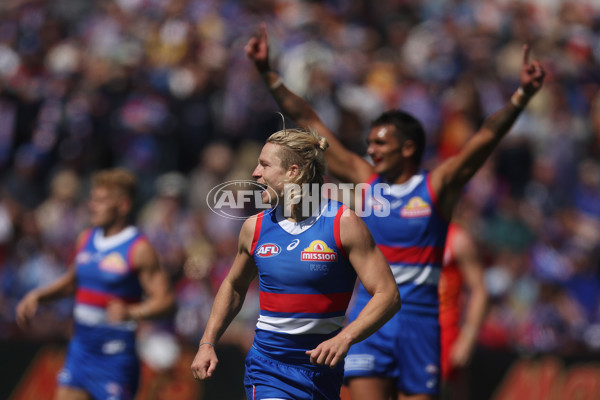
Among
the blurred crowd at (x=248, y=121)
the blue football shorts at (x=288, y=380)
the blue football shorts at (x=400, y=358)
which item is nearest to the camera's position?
the blue football shorts at (x=288, y=380)

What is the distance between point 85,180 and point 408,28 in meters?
6.81

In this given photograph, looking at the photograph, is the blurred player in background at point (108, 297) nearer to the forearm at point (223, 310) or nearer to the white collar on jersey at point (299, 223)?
the forearm at point (223, 310)

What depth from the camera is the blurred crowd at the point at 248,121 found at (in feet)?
37.7

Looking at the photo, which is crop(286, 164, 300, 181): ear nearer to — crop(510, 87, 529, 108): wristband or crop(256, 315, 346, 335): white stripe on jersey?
crop(256, 315, 346, 335): white stripe on jersey

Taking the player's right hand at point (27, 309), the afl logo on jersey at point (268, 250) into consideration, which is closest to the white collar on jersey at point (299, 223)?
the afl logo on jersey at point (268, 250)

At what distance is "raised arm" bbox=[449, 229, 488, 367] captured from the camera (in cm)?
764

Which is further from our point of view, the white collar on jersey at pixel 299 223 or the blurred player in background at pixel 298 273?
the white collar on jersey at pixel 299 223

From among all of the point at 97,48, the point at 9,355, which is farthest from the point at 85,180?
the point at 9,355

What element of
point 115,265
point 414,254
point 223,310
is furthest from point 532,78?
point 115,265

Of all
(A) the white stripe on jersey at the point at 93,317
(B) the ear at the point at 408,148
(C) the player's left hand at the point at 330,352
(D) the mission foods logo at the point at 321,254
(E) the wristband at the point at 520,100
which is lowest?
(A) the white stripe on jersey at the point at 93,317

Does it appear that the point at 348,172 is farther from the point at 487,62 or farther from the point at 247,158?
the point at 487,62

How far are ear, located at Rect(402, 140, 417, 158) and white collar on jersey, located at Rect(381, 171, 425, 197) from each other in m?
0.18

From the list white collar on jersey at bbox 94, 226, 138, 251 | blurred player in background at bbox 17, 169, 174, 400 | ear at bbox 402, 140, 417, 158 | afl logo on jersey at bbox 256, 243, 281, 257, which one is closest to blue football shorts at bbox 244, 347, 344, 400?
afl logo on jersey at bbox 256, 243, 281, 257

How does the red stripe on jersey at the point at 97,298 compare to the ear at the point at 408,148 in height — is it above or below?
below
